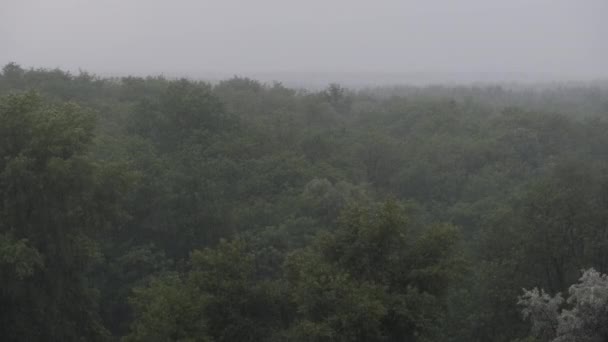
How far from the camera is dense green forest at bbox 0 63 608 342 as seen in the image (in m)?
14.7

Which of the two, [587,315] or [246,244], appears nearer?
[587,315]

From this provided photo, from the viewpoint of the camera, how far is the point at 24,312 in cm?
1623

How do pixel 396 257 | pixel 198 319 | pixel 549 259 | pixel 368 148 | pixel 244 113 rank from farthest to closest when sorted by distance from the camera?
pixel 244 113 → pixel 368 148 → pixel 549 259 → pixel 396 257 → pixel 198 319

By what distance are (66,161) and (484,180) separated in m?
23.6

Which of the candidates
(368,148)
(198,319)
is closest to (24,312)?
(198,319)

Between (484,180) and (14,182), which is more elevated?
(14,182)

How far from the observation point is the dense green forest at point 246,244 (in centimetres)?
1474

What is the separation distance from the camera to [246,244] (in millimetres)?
18188

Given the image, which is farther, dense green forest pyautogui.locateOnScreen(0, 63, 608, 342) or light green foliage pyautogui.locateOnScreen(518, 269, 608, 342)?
dense green forest pyautogui.locateOnScreen(0, 63, 608, 342)

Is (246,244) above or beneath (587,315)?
beneath

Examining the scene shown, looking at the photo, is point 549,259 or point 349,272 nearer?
point 349,272

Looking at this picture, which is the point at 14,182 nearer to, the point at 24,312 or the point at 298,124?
the point at 24,312

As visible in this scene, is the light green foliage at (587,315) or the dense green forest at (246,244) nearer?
the light green foliage at (587,315)

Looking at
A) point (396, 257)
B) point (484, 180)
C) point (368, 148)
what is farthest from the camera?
point (368, 148)
